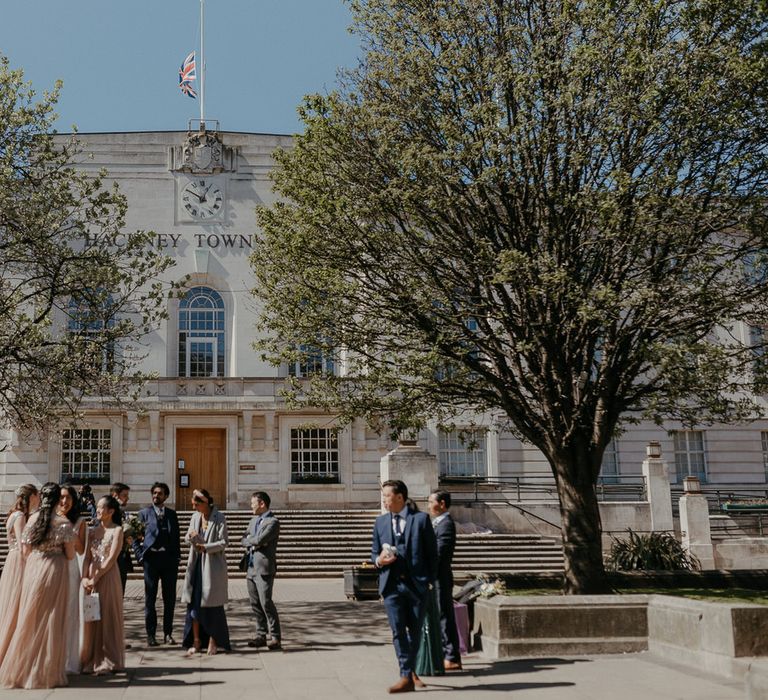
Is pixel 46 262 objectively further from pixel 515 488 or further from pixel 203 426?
pixel 515 488

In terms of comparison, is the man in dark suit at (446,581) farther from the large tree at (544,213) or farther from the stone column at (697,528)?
the stone column at (697,528)

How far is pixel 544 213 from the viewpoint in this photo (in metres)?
14.2

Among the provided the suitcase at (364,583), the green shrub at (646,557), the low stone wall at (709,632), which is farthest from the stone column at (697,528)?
the low stone wall at (709,632)

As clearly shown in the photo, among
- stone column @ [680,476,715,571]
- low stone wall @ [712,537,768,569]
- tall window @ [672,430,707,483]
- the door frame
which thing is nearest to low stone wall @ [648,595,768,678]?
stone column @ [680,476,715,571]

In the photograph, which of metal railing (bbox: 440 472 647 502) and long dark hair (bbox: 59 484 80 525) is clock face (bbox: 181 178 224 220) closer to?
metal railing (bbox: 440 472 647 502)

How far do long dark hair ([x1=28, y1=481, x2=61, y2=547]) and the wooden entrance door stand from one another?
820 inches

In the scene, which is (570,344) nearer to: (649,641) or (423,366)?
(423,366)

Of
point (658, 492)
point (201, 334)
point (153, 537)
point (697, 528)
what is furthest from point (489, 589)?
point (201, 334)

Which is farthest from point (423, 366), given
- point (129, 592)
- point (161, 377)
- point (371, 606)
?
point (161, 377)

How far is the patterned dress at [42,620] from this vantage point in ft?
28.4

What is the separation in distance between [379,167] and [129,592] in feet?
33.3

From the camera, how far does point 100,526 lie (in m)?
10.0

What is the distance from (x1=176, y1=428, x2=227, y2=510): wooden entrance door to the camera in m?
29.9

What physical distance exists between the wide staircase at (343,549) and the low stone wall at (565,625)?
10.9 metres
